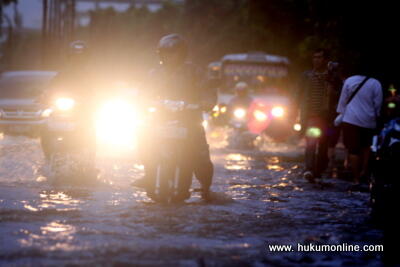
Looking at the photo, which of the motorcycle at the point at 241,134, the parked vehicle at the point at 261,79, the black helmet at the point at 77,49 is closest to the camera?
the black helmet at the point at 77,49

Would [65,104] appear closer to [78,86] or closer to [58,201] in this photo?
[78,86]

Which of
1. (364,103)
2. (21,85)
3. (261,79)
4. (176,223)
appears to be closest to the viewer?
(176,223)

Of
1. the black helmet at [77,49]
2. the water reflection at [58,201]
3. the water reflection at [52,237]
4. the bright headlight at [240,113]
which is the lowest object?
the bright headlight at [240,113]

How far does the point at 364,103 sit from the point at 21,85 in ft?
35.6

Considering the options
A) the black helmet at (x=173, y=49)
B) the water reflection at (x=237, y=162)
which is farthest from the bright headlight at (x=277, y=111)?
the black helmet at (x=173, y=49)

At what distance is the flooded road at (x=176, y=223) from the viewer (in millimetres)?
6270

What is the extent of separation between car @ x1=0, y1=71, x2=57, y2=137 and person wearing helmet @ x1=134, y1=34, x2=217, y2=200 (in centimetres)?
967

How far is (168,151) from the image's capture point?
8.89 m

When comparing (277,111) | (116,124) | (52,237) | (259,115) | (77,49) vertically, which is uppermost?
(77,49)

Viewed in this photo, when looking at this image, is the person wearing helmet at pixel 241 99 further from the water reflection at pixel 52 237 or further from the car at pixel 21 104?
the water reflection at pixel 52 237

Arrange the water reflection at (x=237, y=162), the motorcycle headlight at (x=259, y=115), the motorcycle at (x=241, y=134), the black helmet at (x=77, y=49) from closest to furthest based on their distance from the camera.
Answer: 1. the black helmet at (x=77, y=49)
2. the water reflection at (x=237, y=162)
3. the motorcycle at (x=241, y=134)
4. the motorcycle headlight at (x=259, y=115)

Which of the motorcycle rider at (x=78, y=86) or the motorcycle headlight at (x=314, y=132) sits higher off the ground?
the motorcycle rider at (x=78, y=86)

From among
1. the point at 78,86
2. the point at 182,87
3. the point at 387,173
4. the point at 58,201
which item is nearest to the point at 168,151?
the point at 182,87

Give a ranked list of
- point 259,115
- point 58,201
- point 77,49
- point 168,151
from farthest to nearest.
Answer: point 259,115 → point 77,49 → point 58,201 → point 168,151
